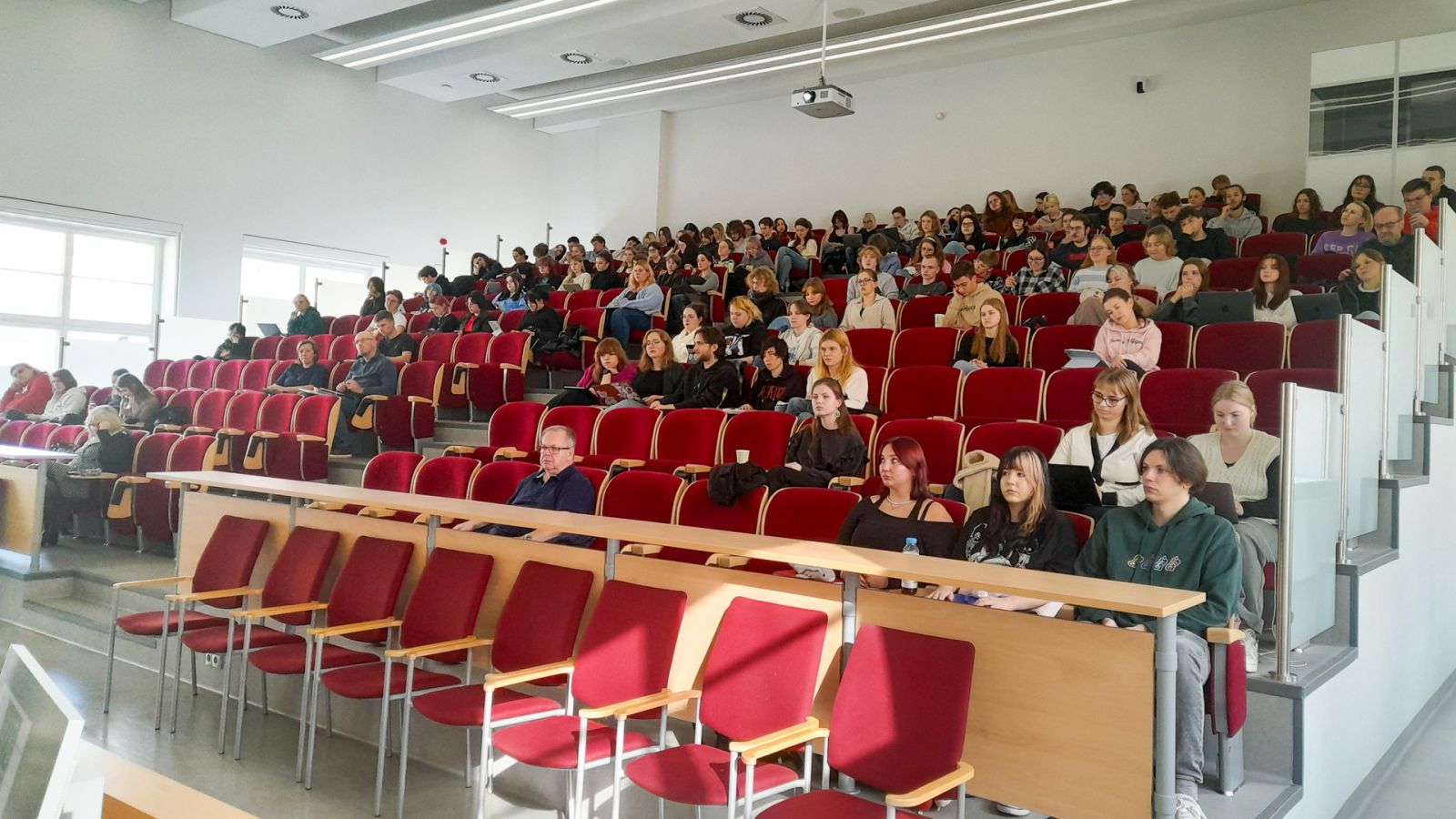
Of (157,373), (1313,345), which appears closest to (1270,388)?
(1313,345)

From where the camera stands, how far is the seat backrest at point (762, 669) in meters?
2.45

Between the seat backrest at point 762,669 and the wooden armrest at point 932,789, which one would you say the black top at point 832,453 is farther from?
the wooden armrest at point 932,789

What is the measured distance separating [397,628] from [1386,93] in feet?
24.3

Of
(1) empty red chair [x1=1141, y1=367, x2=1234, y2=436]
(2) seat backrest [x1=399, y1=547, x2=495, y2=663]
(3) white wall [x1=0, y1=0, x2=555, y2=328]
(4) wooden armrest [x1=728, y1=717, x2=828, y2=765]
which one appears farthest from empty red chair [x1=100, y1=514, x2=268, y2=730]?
(3) white wall [x1=0, y1=0, x2=555, y2=328]

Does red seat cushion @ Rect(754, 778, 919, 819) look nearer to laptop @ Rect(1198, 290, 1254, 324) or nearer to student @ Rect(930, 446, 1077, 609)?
student @ Rect(930, 446, 1077, 609)

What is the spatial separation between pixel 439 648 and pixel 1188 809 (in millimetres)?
2120

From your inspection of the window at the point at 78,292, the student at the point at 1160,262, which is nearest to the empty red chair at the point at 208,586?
the student at the point at 1160,262

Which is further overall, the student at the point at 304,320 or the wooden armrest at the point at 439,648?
the student at the point at 304,320

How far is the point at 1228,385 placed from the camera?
3.42m

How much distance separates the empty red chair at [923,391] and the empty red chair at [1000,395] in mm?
83

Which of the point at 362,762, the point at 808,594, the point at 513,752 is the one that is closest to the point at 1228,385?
the point at 808,594

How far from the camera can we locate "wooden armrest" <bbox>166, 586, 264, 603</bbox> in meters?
3.78

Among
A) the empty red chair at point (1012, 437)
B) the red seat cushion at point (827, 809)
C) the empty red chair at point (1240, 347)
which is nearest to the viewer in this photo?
the red seat cushion at point (827, 809)

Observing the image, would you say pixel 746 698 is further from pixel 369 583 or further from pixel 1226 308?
pixel 1226 308
